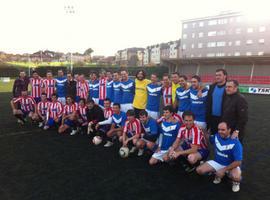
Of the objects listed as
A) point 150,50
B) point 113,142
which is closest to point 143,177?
point 113,142

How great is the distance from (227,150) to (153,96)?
241 centimetres

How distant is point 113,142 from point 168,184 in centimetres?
232

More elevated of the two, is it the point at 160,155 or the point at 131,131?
the point at 131,131

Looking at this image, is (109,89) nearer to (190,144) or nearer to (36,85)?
(36,85)

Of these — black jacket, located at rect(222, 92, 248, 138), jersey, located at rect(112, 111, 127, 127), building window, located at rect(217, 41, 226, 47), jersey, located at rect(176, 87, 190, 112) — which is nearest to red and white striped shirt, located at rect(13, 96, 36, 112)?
jersey, located at rect(112, 111, 127, 127)

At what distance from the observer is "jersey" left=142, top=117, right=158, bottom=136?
15.4 feet

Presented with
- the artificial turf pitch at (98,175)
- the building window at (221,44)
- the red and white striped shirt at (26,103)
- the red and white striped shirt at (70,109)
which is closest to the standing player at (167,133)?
the artificial turf pitch at (98,175)

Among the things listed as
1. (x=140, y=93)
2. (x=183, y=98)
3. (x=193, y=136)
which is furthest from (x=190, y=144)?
(x=140, y=93)

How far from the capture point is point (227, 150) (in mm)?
3500

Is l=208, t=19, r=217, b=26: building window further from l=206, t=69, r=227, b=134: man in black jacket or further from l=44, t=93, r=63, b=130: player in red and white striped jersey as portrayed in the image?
l=206, t=69, r=227, b=134: man in black jacket

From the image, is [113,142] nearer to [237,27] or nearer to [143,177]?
[143,177]

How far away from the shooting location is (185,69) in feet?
100

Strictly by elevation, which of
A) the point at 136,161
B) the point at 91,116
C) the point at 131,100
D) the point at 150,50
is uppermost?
the point at 150,50

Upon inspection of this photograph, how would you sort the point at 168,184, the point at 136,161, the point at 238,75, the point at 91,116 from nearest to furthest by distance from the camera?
the point at 168,184 → the point at 136,161 → the point at 91,116 → the point at 238,75
